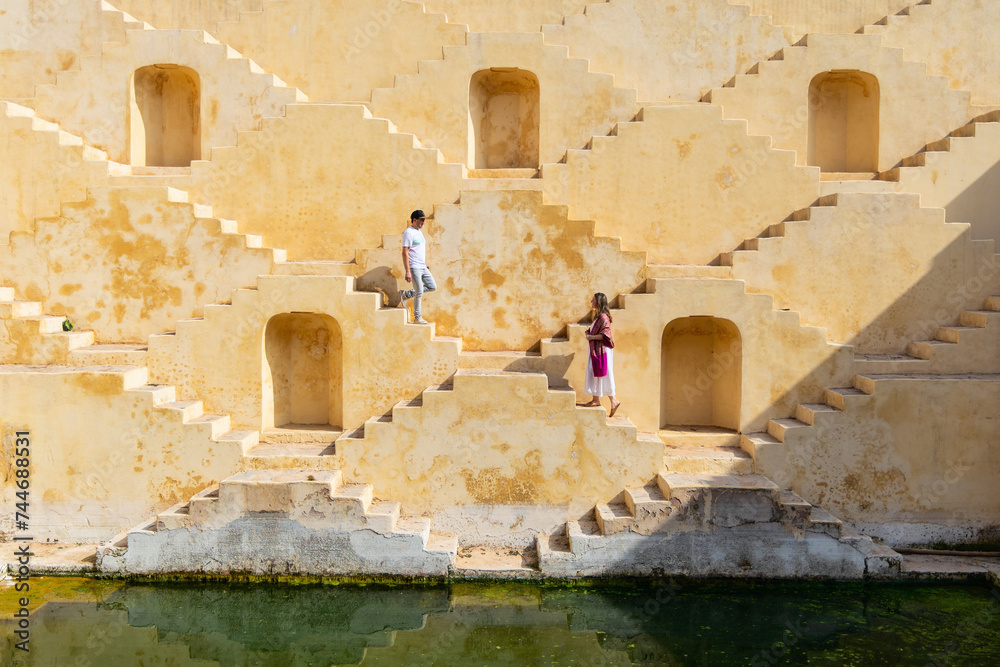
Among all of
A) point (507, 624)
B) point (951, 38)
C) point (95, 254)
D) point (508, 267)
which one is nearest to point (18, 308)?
point (95, 254)

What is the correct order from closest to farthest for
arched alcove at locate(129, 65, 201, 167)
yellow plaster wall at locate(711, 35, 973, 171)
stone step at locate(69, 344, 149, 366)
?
stone step at locate(69, 344, 149, 366)
yellow plaster wall at locate(711, 35, 973, 171)
arched alcove at locate(129, 65, 201, 167)

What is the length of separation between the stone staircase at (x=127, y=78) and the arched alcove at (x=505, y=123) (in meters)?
3.10

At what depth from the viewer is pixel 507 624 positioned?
8.74 metres

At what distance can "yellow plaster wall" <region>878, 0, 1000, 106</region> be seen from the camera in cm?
1385

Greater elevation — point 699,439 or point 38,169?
point 38,169

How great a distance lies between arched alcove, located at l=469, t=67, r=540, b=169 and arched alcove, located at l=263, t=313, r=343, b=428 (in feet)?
13.5

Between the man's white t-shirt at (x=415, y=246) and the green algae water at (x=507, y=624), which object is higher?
the man's white t-shirt at (x=415, y=246)

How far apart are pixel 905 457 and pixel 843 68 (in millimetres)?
6505

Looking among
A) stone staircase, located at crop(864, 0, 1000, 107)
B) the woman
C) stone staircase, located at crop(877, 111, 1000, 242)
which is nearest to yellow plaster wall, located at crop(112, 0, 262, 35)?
the woman

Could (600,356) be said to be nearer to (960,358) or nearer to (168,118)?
(960,358)

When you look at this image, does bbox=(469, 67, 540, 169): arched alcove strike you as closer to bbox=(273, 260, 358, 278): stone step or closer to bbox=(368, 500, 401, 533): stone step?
bbox=(273, 260, 358, 278): stone step

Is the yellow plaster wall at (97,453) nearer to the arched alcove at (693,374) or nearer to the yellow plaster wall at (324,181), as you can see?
the yellow plaster wall at (324,181)

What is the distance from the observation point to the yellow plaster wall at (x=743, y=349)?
1084 centimetres

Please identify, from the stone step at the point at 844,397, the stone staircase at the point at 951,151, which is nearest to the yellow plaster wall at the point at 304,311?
the stone step at the point at 844,397
